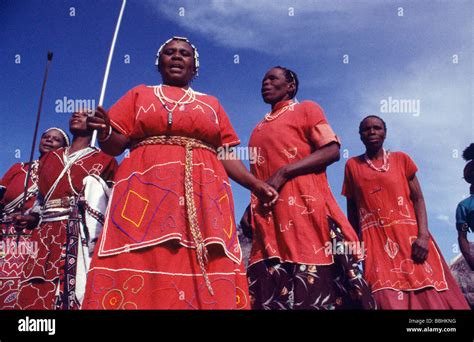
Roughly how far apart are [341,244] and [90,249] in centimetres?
172

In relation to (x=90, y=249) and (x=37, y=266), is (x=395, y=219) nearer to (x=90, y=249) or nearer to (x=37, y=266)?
(x=90, y=249)

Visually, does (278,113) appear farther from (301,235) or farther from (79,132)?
(79,132)

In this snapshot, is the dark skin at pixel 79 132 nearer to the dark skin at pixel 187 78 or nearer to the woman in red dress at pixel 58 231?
the woman in red dress at pixel 58 231

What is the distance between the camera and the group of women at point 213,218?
3.62 m

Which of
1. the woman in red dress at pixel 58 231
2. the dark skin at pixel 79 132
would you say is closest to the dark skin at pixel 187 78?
the woman in red dress at pixel 58 231

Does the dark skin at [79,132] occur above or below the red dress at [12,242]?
above

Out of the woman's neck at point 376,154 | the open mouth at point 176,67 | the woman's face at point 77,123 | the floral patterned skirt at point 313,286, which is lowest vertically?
the floral patterned skirt at point 313,286

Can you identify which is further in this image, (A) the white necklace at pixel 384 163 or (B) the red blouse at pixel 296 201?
(A) the white necklace at pixel 384 163

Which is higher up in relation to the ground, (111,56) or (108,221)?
(111,56)

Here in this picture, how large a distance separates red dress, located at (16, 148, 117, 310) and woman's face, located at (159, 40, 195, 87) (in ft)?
3.75

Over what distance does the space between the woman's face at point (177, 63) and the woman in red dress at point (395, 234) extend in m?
1.95

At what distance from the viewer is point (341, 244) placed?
4.31 metres
